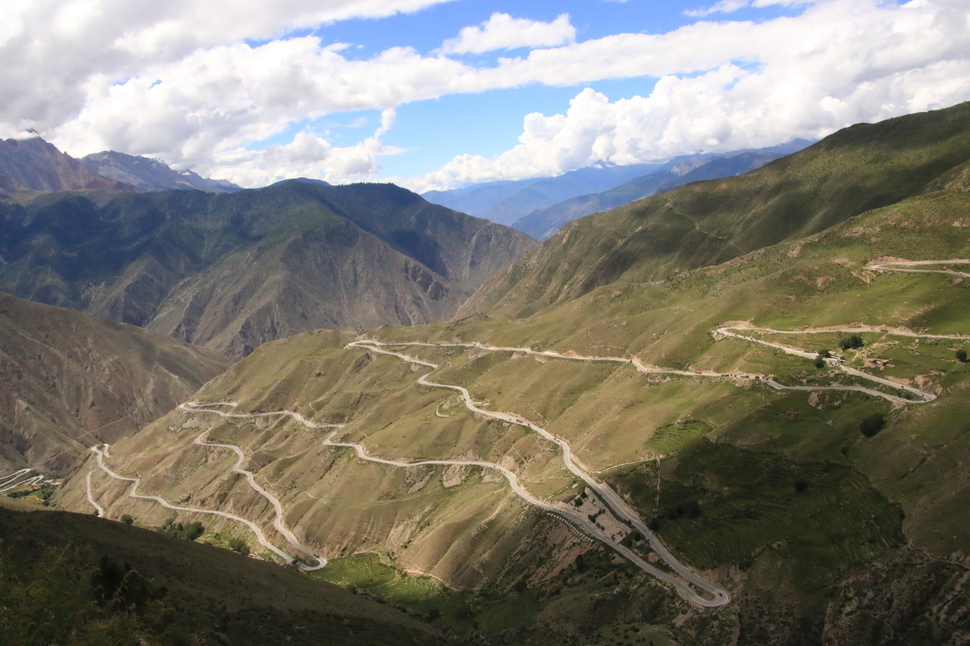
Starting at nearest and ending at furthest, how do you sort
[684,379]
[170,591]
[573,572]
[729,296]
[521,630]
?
[170,591]
[521,630]
[573,572]
[684,379]
[729,296]

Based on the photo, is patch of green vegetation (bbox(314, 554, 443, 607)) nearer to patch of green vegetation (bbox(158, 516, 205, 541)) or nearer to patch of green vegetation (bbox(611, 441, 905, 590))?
patch of green vegetation (bbox(611, 441, 905, 590))

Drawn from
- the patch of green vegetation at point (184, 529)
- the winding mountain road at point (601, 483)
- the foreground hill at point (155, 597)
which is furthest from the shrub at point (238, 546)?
the foreground hill at point (155, 597)

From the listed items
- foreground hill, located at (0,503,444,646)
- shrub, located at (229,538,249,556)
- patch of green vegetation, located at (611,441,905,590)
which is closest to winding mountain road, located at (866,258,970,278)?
patch of green vegetation, located at (611,441,905,590)

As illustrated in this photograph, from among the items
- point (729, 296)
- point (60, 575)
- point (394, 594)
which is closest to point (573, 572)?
point (394, 594)

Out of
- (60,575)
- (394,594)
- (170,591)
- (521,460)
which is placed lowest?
(394,594)

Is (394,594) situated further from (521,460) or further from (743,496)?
(743,496)

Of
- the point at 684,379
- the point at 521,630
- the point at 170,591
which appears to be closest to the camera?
the point at 170,591

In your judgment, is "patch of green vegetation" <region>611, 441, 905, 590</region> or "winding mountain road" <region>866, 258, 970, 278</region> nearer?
"patch of green vegetation" <region>611, 441, 905, 590</region>
